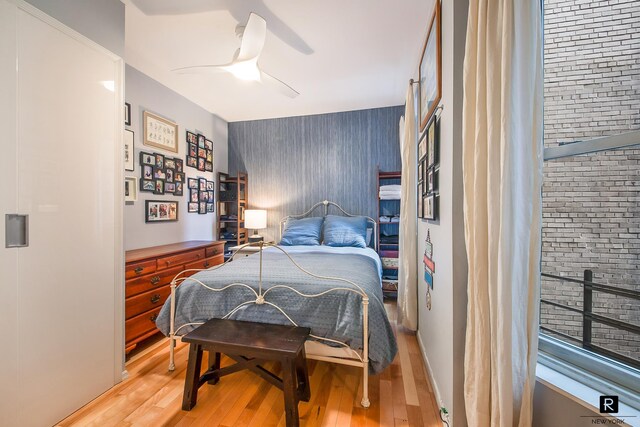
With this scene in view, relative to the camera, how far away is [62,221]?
150cm

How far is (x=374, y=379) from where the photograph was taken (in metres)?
1.86

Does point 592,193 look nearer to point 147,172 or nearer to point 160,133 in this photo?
point 147,172

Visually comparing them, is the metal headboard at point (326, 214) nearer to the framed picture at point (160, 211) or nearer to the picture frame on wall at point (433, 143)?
the framed picture at point (160, 211)

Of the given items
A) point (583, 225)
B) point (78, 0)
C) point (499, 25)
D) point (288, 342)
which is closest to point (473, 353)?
point (583, 225)

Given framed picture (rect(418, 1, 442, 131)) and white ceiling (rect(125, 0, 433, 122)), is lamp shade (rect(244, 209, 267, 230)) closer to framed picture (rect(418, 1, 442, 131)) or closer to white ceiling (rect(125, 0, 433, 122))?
white ceiling (rect(125, 0, 433, 122))

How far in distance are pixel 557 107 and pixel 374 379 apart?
1929 millimetres

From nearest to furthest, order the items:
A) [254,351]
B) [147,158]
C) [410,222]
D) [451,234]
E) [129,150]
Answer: [451,234] < [254,351] < [410,222] < [129,150] < [147,158]

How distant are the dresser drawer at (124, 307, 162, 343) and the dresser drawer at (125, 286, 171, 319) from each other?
41mm

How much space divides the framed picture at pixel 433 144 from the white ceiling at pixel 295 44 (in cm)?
95

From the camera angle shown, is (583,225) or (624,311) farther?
(583,225)

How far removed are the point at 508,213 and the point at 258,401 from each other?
1.76 m

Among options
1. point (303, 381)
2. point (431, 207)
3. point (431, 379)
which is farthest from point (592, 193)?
point (303, 381)

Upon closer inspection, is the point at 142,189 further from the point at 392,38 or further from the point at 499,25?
the point at 499,25

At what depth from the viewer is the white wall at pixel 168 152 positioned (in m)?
2.70
